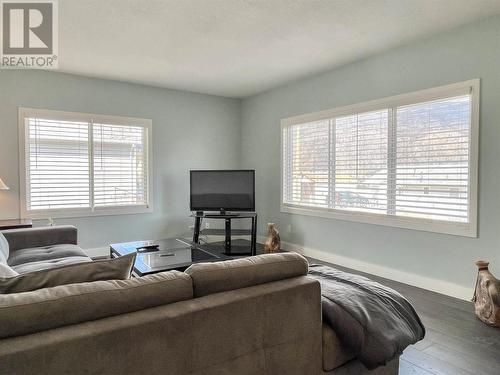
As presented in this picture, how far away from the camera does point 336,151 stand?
14.3 ft

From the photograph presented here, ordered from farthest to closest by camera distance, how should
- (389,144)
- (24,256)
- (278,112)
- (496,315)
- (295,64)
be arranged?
(278,112) < (295,64) < (389,144) < (24,256) < (496,315)

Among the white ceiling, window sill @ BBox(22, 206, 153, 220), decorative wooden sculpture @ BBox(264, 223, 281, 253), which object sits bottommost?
decorative wooden sculpture @ BBox(264, 223, 281, 253)

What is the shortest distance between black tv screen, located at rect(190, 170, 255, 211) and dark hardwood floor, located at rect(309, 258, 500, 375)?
2.74 metres

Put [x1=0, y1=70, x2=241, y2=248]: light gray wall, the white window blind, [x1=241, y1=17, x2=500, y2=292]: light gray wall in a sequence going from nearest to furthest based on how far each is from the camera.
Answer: [x1=241, y1=17, x2=500, y2=292]: light gray wall
[x1=0, y1=70, x2=241, y2=248]: light gray wall
the white window blind

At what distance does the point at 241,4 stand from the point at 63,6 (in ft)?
4.82

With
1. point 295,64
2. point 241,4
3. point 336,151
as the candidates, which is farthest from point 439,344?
point 295,64

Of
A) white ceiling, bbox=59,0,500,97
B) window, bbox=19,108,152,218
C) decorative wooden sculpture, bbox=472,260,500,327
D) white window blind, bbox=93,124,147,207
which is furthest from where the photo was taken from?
white window blind, bbox=93,124,147,207

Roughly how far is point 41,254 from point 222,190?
2.67 meters

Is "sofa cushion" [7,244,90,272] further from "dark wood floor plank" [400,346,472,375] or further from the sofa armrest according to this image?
"dark wood floor plank" [400,346,472,375]

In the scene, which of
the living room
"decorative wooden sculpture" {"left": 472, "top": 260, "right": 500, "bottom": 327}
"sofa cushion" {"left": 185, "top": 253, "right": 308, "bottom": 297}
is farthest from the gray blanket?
"decorative wooden sculpture" {"left": 472, "top": 260, "right": 500, "bottom": 327}

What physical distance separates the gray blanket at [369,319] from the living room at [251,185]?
0.4 inches

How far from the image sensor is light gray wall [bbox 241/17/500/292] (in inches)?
116

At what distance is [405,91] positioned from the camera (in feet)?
Answer: 11.7

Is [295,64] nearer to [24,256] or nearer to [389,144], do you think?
[389,144]
